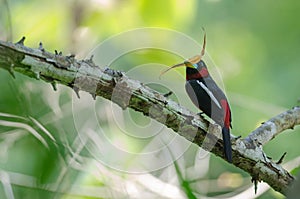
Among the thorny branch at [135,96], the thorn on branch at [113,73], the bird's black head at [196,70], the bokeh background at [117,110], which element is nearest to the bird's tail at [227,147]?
the thorny branch at [135,96]

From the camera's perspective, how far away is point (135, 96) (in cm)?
179

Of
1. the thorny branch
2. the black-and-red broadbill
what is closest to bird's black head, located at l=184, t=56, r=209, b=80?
the black-and-red broadbill

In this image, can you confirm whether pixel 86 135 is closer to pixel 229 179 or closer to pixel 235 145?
pixel 235 145

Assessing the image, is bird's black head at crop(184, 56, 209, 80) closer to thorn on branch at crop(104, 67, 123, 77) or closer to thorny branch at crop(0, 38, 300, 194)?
thorny branch at crop(0, 38, 300, 194)

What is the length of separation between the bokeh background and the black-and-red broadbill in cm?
24

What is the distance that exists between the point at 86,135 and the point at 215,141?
571mm

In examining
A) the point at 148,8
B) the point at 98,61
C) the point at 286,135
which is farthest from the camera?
the point at 286,135

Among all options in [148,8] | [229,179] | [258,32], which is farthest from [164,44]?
[258,32]

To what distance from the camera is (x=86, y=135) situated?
92.4 inches

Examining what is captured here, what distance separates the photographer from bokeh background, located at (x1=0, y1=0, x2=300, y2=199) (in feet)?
6.18

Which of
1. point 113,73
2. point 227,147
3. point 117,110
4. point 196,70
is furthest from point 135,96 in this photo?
point 117,110

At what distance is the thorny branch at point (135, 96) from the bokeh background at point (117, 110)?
10cm

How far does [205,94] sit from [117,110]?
0.92 m

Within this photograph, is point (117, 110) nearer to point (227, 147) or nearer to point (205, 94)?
point (205, 94)
